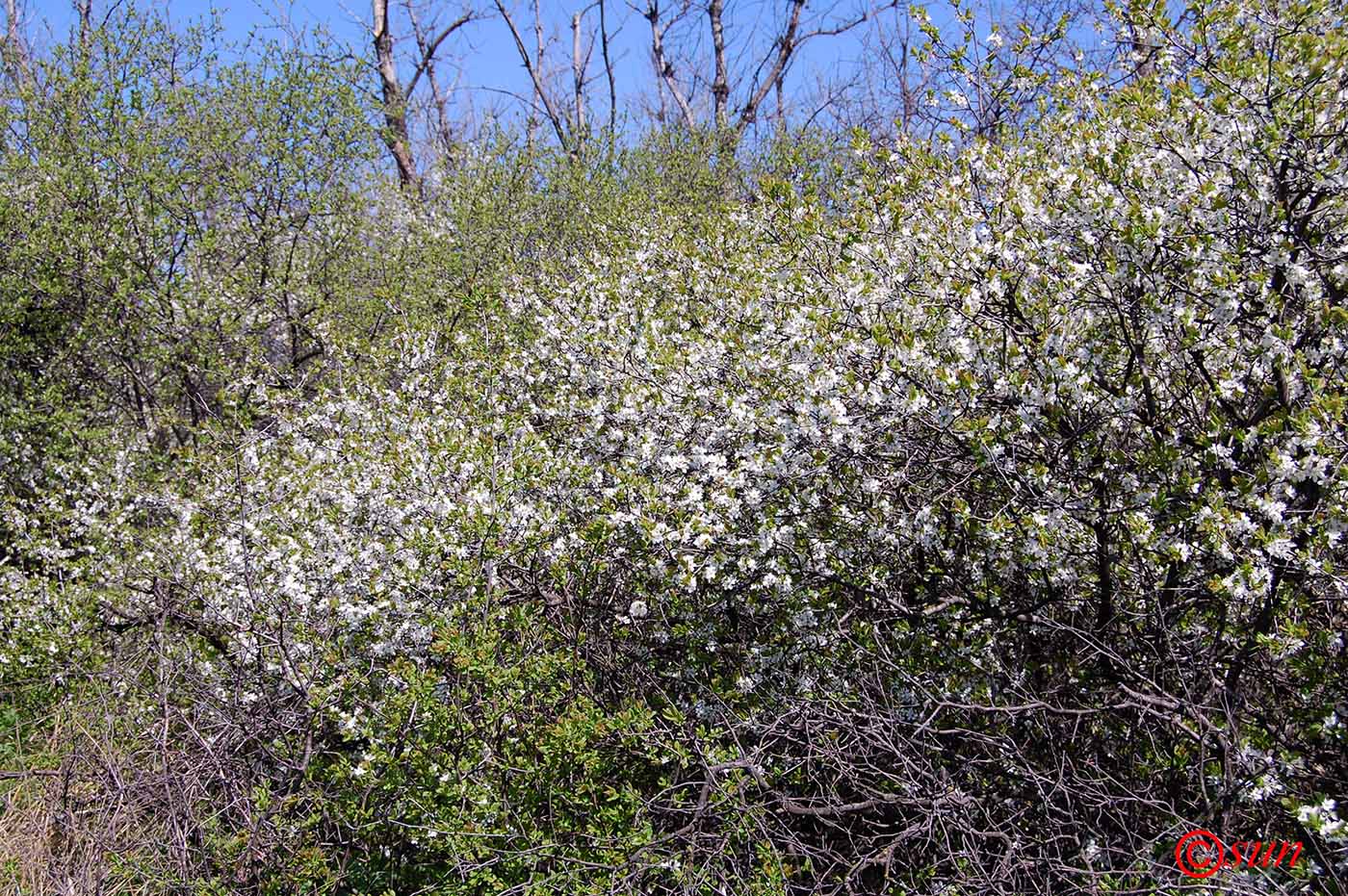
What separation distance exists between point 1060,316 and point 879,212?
1.22 metres

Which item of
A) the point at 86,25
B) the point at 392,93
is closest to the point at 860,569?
the point at 86,25

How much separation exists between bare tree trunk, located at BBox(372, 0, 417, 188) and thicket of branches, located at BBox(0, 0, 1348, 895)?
9.34 metres

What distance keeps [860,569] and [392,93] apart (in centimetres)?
1351

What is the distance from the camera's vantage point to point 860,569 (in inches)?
155

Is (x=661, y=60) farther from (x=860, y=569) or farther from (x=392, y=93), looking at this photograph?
(x=860, y=569)

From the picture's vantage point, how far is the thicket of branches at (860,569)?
3189mm

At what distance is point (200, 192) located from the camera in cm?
928

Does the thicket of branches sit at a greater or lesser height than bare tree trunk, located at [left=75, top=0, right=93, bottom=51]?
lesser

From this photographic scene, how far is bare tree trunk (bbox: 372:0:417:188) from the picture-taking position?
48.3ft

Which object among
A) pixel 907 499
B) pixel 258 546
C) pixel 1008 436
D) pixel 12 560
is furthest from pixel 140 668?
pixel 1008 436

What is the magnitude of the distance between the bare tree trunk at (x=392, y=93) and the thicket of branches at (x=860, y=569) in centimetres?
934

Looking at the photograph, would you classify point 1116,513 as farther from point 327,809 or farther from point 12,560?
point 12,560

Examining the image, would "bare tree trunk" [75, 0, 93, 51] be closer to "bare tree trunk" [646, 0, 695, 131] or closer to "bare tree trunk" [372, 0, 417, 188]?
"bare tree trunk" [372, 0, 417, 188]

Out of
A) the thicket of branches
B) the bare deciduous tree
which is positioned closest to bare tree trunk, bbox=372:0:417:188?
the bare deciduous tree
